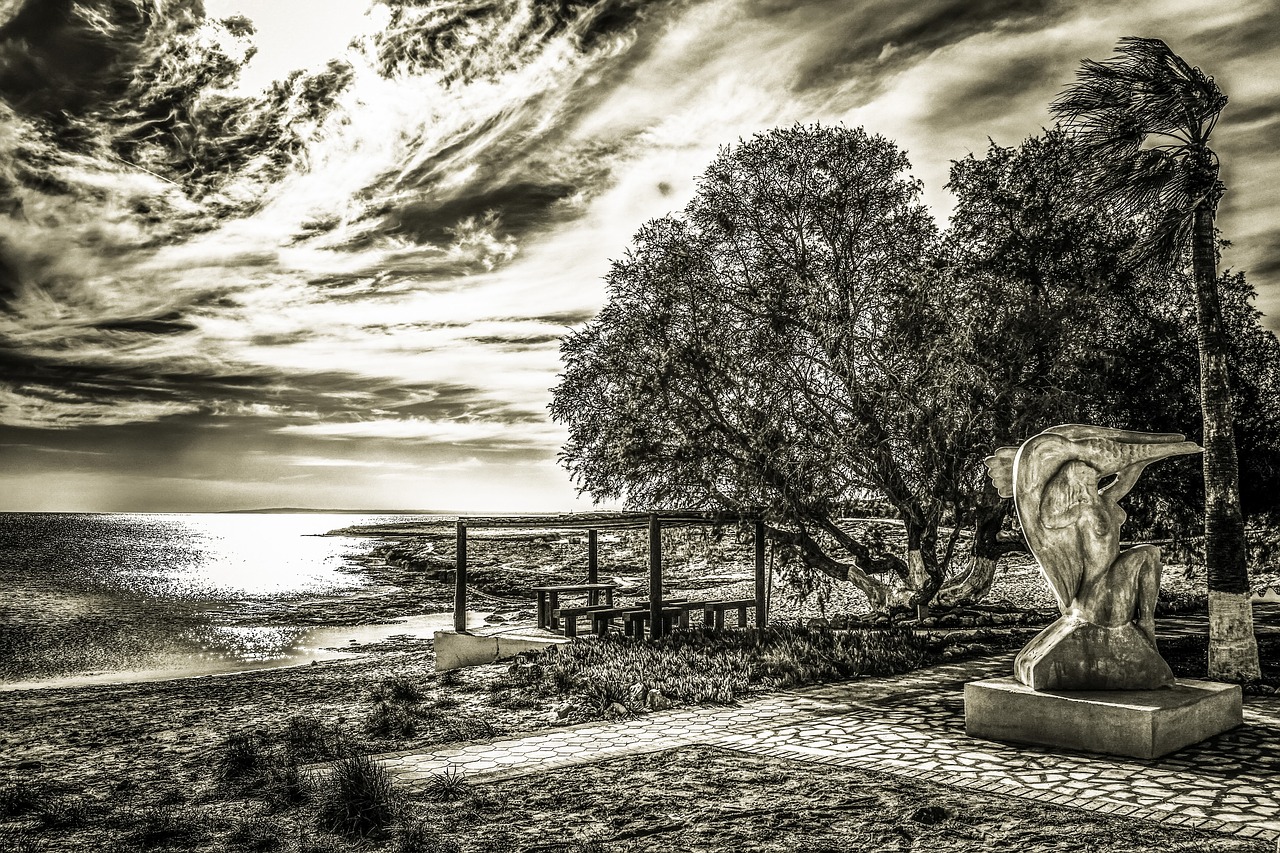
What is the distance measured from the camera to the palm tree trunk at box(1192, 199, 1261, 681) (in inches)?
388

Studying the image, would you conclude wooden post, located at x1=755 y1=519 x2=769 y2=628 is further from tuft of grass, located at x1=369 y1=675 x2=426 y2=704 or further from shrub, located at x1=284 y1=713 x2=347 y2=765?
shrub, located at x1=284 y1=713 x2=347 y2=765

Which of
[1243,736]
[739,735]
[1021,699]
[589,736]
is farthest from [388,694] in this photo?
[1243,736]

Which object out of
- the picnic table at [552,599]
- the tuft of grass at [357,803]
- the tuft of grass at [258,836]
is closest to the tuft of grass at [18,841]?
the tuft of grass at [258,836]

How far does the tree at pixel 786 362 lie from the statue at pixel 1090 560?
5.51 m

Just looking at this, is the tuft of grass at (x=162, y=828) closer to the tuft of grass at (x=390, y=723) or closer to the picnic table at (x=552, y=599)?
the tuft of grass at (x=390, y=723)

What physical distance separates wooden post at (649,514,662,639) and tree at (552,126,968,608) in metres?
1.00

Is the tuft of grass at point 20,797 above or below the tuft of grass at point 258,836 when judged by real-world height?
below

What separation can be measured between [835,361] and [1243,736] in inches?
317

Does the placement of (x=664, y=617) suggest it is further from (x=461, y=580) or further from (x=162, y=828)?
(x=162, y=828)

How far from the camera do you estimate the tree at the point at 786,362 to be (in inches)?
556

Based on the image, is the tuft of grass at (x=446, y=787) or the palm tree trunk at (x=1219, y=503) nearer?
the tuft of grass at (x=446, y=787)

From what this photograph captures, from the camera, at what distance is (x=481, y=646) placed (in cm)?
1436

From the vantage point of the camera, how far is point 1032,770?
662 centimetres

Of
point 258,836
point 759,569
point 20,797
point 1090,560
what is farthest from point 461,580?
point 1090,560
